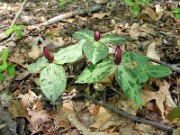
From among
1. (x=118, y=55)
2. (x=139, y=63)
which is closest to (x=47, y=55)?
(x=118, y=55)

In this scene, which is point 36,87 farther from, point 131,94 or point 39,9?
point 39,9

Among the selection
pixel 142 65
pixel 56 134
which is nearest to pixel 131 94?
pixel 142 65


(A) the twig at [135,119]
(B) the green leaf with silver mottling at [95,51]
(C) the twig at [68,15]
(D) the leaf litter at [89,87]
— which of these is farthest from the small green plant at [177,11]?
(A) the twig at [135,119]

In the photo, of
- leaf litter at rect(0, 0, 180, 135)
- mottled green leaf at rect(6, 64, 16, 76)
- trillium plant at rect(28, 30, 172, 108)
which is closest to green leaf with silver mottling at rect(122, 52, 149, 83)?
trillium plant at rect(28, 30, 172, 108)

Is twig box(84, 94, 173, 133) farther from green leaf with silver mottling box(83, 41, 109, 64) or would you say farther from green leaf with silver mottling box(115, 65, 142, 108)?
green leaf with silver mottling box(83, 41, 109, 64)

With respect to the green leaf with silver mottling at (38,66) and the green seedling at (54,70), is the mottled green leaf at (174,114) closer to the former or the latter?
the green seedling at (54,70)

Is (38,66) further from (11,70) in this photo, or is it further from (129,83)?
(129,83)
